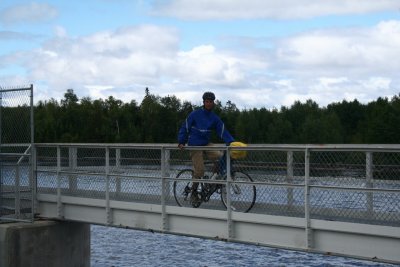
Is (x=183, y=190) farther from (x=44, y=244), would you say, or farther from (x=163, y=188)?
(x=44, y=244)

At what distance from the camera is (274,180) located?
42.9 feet

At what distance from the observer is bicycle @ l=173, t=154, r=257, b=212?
13.3m

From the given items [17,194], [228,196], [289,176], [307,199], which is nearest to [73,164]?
[17,194]

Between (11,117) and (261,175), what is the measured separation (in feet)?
23.7

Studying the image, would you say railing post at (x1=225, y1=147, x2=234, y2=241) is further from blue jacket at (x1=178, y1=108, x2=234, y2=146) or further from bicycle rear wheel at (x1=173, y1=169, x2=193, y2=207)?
bicycle rear wheel at (x1=173, y1=169, x2=193, y2=207)

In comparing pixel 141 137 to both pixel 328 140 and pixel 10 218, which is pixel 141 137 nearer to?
pixel 328 140

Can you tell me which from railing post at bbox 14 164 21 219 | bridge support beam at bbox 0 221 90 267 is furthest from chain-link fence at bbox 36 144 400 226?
bridge support beam at bbox 0 221 90 267

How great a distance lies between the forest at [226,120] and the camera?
334 feet

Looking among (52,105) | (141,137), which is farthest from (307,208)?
(52,105)

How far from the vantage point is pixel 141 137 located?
113 metres

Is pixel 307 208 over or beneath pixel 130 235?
over

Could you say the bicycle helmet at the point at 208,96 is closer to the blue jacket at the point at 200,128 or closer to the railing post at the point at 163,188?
→ the blue jacket at the point at 200,128

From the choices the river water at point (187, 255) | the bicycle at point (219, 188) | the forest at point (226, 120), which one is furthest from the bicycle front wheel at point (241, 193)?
the forest at point (226, 120)

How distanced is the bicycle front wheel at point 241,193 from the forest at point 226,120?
277 feet
